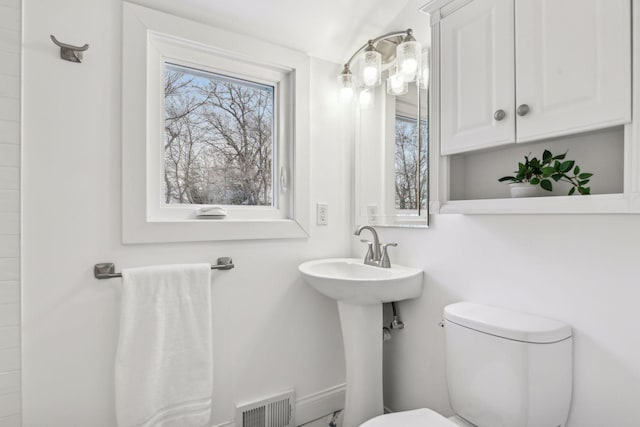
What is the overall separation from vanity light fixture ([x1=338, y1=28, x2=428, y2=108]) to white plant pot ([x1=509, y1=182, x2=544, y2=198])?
0.71m

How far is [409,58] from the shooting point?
1.50 m

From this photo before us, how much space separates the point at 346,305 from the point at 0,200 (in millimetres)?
1323

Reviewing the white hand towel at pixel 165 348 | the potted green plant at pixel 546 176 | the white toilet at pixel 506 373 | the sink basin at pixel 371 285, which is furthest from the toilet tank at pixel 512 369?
the white hand towel at pixel 165 348

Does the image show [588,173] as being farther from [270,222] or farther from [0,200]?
[0,200]

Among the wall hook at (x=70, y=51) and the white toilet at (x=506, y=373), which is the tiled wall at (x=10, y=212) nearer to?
the wall hook at (x=70, y=51)

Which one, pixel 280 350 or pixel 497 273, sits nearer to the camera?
pixel 497 273

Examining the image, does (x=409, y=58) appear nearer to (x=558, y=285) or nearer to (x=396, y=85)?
(x=396, y=85)

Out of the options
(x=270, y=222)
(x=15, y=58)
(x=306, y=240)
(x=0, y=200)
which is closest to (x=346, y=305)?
(x=306, y=240)

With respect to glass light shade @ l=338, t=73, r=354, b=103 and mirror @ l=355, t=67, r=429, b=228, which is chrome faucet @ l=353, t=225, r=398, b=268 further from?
glass light shade @ l=338, t=73, r=354, b=103

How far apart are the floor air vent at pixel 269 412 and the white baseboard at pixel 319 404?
51 millimetres

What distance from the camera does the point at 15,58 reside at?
3.73ft

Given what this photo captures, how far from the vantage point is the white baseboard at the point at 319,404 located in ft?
5.65

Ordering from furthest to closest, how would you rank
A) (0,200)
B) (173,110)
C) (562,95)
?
(173,110), (0,200), (562,95)

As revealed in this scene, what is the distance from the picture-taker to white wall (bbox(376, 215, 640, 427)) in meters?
0.95
